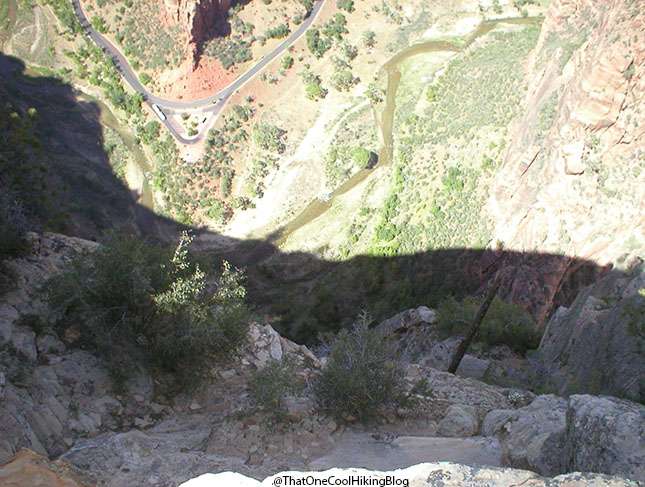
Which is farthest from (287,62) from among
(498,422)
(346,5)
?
(498,422)

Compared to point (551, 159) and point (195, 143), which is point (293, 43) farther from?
point (551, 159)

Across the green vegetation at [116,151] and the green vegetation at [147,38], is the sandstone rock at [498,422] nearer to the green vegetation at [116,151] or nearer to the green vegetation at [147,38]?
the green vegetation at [116,151]

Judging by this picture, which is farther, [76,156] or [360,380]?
[76,156]

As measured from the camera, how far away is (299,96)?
5156cm

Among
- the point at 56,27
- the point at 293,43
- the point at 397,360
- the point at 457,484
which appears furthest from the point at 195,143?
the point at 457,484

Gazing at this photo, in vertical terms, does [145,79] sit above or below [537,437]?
above

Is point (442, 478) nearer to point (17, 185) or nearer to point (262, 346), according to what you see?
point (262, 346)

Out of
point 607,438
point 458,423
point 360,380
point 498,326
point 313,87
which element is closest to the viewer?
point 607,438

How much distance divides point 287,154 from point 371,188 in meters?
10.0

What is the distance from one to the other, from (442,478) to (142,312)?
29.9 ft

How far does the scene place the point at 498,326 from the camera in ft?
74.5

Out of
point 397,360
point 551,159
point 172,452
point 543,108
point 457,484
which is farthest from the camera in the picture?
point 543,108

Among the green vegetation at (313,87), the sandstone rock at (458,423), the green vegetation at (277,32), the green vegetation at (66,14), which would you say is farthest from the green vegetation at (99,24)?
the sandstone rock at (458,423)

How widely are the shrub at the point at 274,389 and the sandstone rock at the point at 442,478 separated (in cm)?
418
